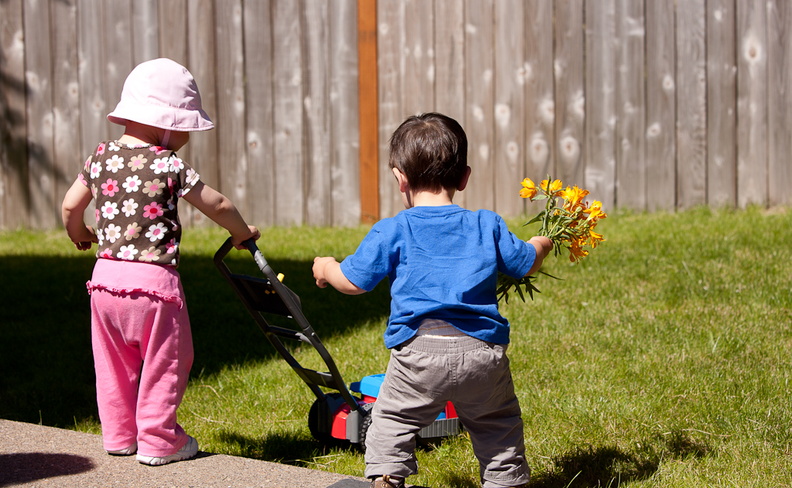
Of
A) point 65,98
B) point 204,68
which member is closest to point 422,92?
point 204,68

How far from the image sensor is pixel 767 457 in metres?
3.29

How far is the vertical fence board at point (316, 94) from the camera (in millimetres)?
7426

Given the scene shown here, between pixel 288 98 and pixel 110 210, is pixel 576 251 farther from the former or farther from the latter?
pixel 288 98

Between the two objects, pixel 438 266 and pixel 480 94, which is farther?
pixel 480 94

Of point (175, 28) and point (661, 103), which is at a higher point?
point (175, 28)

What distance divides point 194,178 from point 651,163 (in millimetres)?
4930

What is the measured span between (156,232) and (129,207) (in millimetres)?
121

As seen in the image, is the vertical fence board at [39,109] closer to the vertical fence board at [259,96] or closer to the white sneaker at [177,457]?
the vertical fence board at [259,96]

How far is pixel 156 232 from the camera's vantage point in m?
3.16

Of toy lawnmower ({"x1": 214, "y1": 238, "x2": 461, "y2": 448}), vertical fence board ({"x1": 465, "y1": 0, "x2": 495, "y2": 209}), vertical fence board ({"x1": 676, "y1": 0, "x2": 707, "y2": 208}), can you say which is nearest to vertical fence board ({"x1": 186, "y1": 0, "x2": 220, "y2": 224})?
vertical fence board ({"x1": 465, "y1": 0, "x2": 495, "y2": 209})

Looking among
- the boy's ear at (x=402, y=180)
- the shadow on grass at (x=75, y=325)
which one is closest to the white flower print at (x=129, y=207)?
the boy's ear at (x=402, y=180)

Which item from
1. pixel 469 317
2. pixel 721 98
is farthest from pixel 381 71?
pixel 469 317

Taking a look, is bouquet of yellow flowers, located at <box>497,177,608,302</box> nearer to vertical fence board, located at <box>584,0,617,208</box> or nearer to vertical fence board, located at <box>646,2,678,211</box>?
vertical fence board, located at <box>584,0,617,208</box>

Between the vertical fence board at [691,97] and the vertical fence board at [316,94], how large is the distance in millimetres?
2736
